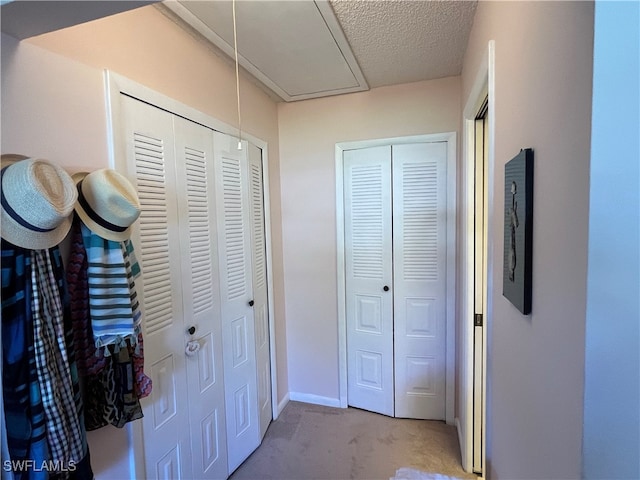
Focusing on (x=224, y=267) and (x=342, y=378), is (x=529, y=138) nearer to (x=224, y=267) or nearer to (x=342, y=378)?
(x=224, y=267)

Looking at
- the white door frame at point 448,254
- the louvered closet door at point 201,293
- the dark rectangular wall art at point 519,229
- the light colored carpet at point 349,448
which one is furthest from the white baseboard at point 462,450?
the dark rectangular wall art at point 519,229

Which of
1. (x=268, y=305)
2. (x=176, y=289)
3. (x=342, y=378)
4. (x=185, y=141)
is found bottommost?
(x=342, y=378)

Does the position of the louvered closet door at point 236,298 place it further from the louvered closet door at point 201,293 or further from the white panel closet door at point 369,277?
the white panel closet door at point 369,277

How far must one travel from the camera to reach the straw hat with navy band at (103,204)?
100 centimetres

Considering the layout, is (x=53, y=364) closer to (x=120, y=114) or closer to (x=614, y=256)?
(x=120, y=114)

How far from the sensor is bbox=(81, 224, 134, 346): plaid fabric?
3.28 ft

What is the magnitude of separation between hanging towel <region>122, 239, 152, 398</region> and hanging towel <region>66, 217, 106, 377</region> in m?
0.12

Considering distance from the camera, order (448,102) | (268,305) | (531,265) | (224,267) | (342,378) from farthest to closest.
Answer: (342,378), (268,305), (448,102), (224,267), (531,265)

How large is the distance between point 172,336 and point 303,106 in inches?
75.6

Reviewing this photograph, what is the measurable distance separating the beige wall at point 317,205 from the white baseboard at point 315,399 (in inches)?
0.4

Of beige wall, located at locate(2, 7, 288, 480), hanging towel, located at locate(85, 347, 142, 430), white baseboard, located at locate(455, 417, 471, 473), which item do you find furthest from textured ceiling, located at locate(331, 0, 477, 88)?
white baseboard, located at locate(455, 417, 471, 473)

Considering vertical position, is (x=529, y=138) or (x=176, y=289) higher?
(x=529, y=138)

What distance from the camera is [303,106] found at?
2514mm

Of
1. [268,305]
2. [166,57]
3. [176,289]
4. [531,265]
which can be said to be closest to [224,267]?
[176,289]
